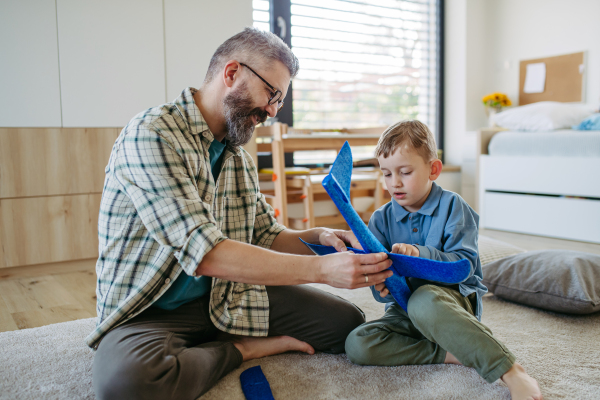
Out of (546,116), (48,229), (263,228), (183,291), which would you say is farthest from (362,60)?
(183,291)

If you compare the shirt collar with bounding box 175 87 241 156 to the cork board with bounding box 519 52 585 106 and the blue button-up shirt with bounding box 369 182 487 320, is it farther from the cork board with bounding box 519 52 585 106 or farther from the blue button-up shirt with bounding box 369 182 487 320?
the cork board with bounding box 519 52 585 106

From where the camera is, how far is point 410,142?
46.5 inches

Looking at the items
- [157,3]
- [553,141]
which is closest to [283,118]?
[157,3]

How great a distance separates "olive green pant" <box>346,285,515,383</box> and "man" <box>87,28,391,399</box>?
11 centimetres

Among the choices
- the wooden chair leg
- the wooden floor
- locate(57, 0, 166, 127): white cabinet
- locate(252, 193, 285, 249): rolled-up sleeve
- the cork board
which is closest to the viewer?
locate(252, 193, 285, 249): rolled-up sleeve

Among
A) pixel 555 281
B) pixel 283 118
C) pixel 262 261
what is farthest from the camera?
pixel 283 118

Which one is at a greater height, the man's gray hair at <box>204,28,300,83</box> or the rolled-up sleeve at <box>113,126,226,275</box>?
the man's gray hair at <box>204,28,300,83</box>

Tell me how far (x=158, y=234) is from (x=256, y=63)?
50cm

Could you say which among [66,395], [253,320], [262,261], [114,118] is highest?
[114,118]

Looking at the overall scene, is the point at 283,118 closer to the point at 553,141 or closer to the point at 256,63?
the point at 553,141

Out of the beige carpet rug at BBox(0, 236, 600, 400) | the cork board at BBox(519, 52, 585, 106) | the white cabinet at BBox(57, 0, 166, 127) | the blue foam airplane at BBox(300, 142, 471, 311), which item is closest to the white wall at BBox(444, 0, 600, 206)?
the cork board at BBox(519, 52, 585, 106)

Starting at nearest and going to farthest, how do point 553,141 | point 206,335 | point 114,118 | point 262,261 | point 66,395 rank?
point 262,261 → point 66,395 → point 206,335 → point 114,118 → point 553,141

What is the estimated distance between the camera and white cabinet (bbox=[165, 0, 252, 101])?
257 centimetres

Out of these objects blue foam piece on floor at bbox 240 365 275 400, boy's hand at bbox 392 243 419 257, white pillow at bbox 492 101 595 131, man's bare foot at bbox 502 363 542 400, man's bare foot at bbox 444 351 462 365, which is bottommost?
blue foam piece on floor at bbox 240 365 275 400
